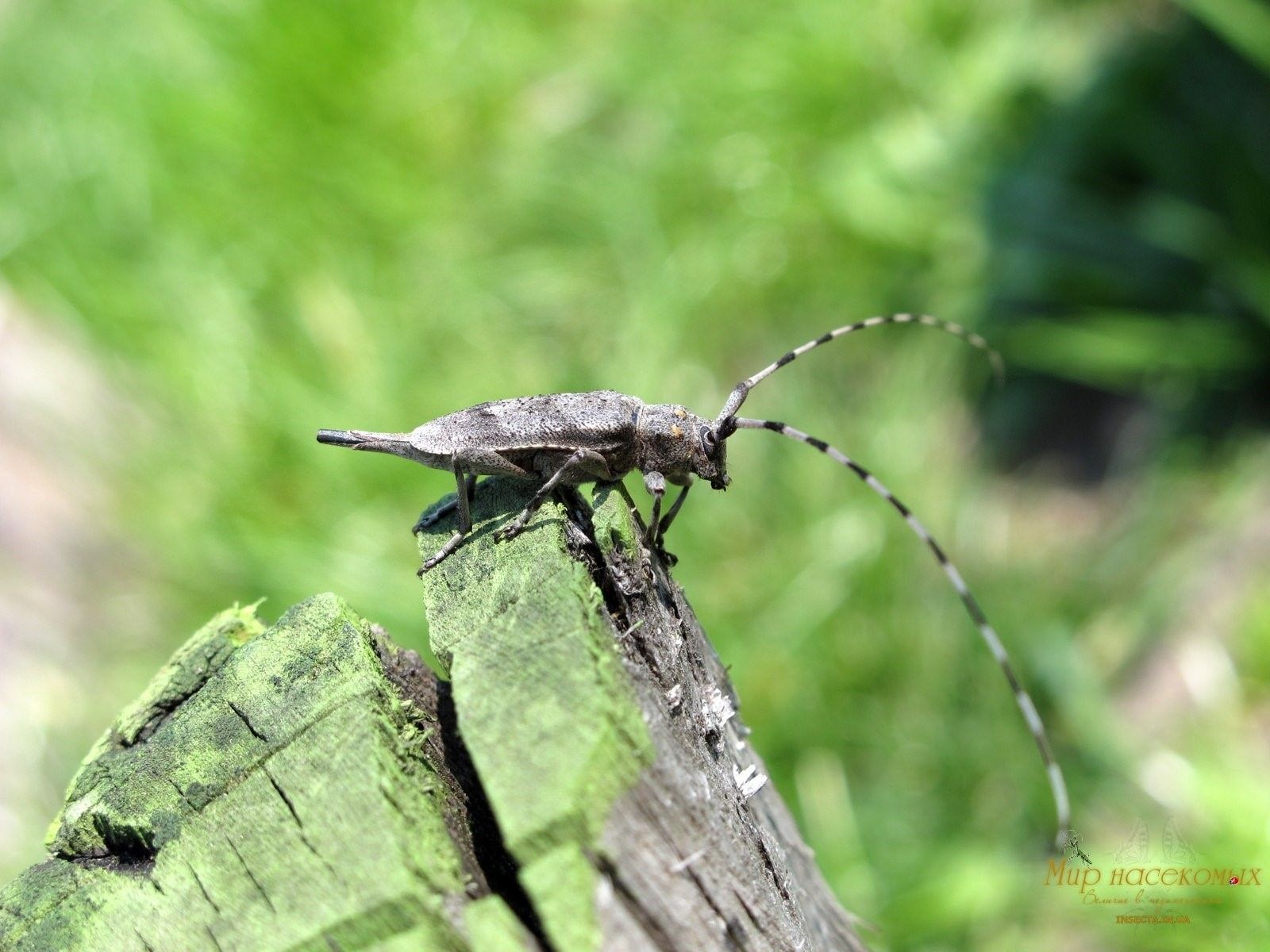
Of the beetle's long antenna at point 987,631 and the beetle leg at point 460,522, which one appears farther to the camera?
the beetle leg at point 460,522

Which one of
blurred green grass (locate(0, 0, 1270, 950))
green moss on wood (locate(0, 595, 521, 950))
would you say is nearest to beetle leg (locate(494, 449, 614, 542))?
green moss on wood (locate(0, 595, 521, 950))

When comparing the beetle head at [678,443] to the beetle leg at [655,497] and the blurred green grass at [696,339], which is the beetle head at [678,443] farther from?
the blurred green grass at [696,339]

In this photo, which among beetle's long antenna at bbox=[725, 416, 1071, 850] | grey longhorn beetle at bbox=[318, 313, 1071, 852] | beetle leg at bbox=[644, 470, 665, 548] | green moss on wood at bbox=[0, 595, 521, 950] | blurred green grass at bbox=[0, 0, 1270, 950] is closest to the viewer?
green moss on wood at bbox=[0, 595, 521, 950]

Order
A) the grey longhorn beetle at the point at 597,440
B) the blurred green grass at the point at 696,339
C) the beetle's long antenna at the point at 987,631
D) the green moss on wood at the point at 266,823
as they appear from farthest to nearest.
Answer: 1. the blurred green grass at the point at 696,339
2. the grey longhorn beetle at the point at 597,440
3. the beetle's long antenna at the point at 987,631
4. the green moss on wood at the point at 266,823

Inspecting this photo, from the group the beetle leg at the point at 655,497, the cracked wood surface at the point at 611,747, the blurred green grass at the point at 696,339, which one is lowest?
the cracked wood surface at the point at 611,747

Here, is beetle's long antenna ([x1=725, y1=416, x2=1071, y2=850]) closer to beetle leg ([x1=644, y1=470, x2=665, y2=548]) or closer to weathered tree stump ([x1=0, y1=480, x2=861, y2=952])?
beetle leg ([x1=644, y1=470, x2=665, y2=548])

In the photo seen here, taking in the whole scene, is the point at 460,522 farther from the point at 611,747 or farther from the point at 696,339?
the point at 696,339

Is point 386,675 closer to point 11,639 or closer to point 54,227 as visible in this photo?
point 11,639

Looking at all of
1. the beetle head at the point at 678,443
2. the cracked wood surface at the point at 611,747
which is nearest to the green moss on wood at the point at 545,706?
the cracked wood surface at the point at 611,747
